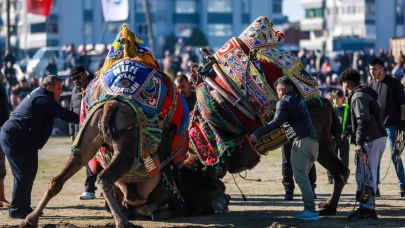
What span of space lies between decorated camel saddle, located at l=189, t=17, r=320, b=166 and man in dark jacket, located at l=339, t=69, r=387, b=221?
66 centimetres

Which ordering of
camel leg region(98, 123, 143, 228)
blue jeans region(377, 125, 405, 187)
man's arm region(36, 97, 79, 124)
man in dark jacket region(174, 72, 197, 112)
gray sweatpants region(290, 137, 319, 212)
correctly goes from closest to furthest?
camel leg region(98, 123, 143, 228) < gray sweatpants region(290, 137, 319, 212) < man's arm region(36, 97, 79, 124) < blue jeans region(377, 125, 405, 187) < man in dark jacket region(174, 72, 197, 112)

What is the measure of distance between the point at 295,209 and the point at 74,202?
10.1 ft

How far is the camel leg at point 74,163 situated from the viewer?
10.4 metres

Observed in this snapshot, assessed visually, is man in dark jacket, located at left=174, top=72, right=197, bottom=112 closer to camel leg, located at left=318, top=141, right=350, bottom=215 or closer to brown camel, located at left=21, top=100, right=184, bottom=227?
camel leg, located at left=318, top=141, right=350, bottom=215

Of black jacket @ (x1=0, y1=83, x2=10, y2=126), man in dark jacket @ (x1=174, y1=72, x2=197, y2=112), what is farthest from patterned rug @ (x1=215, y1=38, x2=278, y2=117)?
black jacket @ (x1=0, y1=83, x2=10, y2=126)

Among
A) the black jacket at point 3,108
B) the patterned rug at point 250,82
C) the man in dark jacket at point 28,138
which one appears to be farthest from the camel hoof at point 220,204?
the black jacket at point 3,108

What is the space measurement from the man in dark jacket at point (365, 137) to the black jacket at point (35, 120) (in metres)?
3.13

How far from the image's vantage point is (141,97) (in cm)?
1060

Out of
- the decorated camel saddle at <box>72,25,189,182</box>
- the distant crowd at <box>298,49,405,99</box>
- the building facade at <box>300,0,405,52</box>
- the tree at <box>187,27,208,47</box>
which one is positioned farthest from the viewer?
the building facade at <box>300,0,405,52</box>

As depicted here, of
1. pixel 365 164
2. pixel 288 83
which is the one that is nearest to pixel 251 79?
pixel 288 83

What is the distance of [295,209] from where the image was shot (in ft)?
39.3

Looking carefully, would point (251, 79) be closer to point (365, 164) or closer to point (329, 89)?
point (365, 164)

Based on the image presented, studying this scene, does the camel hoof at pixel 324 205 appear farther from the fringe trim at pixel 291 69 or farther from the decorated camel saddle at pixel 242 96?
the fringe trim at pixel 291 69

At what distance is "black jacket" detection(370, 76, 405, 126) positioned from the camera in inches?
515
